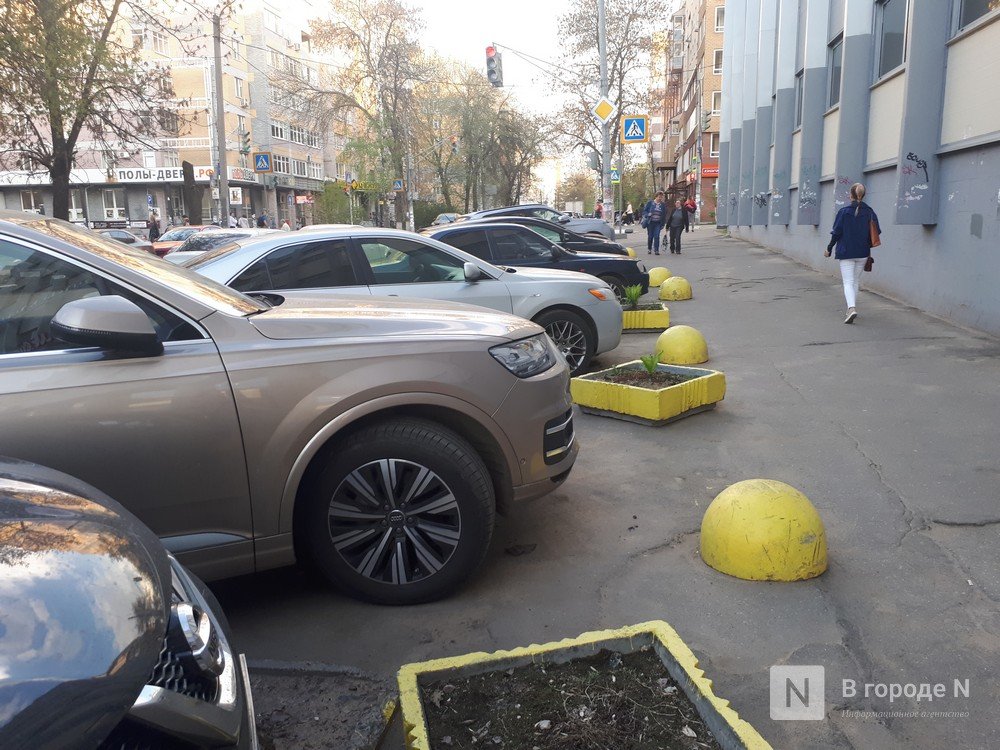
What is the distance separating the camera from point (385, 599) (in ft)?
11.6

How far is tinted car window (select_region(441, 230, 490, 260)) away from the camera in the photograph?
32.7 feet

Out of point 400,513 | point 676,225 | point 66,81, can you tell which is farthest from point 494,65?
point 400,513

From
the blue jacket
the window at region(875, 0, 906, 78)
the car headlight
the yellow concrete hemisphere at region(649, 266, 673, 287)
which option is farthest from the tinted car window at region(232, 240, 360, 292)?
the yellow concrete hemisphere at region(649, 266, 673, 287)

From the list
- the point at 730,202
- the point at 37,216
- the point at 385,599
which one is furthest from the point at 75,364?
the point at 730,202

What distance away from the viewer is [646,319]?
11031 millimetres

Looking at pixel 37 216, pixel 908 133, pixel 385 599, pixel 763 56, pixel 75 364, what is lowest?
pixel 385 599

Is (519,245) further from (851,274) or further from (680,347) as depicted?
(851,274)

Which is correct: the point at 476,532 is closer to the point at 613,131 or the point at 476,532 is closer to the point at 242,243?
the point at 242,243

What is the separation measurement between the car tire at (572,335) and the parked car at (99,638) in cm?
628

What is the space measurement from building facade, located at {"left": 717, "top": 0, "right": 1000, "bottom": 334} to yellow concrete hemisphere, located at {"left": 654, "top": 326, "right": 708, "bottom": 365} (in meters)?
3.64

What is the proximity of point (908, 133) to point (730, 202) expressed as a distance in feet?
76.2

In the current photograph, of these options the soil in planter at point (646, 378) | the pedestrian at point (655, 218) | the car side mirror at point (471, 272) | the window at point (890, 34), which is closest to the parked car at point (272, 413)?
the soil in planter at point (646, 378)

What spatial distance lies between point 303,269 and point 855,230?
725cm

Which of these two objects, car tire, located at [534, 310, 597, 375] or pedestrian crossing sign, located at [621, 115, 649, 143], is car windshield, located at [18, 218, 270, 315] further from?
pedestrian crossing sign, located at [621, 115, 649, 143]
